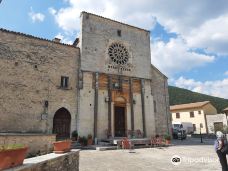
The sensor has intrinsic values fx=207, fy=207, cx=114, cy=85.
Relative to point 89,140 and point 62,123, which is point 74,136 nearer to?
point 89,140

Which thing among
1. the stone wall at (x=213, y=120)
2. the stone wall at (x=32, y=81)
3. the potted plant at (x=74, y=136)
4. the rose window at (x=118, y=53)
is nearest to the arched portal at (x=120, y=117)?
the rose window at (x=118, y=53)

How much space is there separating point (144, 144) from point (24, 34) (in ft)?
43.2

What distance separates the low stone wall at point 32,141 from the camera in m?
9.28

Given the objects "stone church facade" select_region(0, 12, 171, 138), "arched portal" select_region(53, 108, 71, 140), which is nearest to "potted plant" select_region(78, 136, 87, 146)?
"stone church facade" select_region(0, 12, 171, 138)

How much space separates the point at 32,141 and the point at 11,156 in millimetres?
6662

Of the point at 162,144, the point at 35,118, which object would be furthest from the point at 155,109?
the point at 35,118

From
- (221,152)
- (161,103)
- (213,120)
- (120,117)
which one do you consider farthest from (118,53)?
(213,120)

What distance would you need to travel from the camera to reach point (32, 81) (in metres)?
16.1

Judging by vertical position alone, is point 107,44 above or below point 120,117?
above

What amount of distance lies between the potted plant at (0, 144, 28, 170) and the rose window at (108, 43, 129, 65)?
17122 millimetres

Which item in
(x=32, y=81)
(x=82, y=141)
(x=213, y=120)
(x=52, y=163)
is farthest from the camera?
(x=213, y=120)

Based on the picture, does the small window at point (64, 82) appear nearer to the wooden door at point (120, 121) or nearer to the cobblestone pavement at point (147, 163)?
the wooden door at point (120, 121)

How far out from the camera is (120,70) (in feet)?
68.5

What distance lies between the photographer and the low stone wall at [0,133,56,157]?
9281 mm
